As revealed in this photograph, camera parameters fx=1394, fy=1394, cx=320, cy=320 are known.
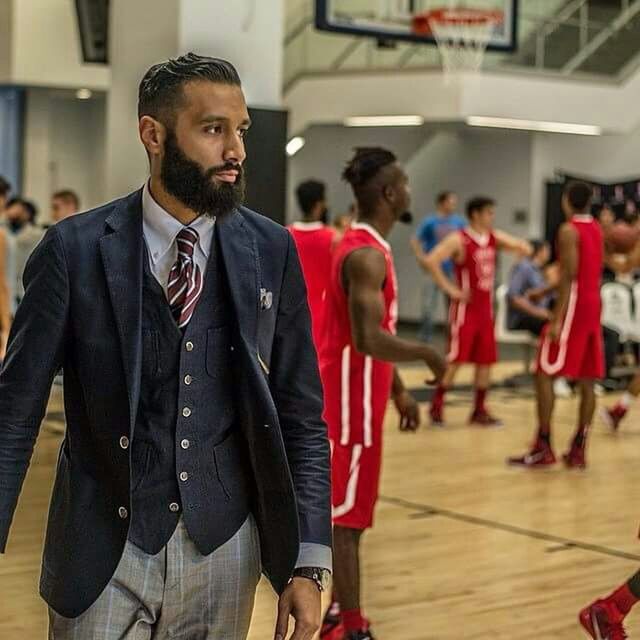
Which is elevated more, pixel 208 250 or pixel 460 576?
pixel 208 250

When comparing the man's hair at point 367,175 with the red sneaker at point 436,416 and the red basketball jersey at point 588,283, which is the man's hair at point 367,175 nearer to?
the red basketball jersey at point 588,283

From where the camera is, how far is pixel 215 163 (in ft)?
8.20

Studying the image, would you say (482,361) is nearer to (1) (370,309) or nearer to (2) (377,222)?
(2) (377,222)

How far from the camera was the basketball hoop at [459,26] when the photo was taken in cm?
1356

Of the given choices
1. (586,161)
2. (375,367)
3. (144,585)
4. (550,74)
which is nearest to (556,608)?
(375,367)

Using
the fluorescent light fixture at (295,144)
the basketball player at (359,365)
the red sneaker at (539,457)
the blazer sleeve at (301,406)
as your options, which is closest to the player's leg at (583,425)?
the red sneaker at (539,457)

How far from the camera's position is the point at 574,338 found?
30.3ft

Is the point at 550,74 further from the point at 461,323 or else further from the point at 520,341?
the point at 461,323

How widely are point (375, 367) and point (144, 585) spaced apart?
8.32 feet

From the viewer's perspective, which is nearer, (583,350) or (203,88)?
(203,88)

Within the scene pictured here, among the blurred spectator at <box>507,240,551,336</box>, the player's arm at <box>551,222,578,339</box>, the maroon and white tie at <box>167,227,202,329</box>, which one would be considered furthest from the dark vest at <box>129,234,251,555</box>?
the blurred spectator at <box>507,240,551,336</box>

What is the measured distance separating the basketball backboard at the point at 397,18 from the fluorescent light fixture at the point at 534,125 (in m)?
2.45

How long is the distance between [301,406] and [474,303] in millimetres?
8462

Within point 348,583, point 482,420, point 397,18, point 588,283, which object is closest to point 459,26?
point 397,18
